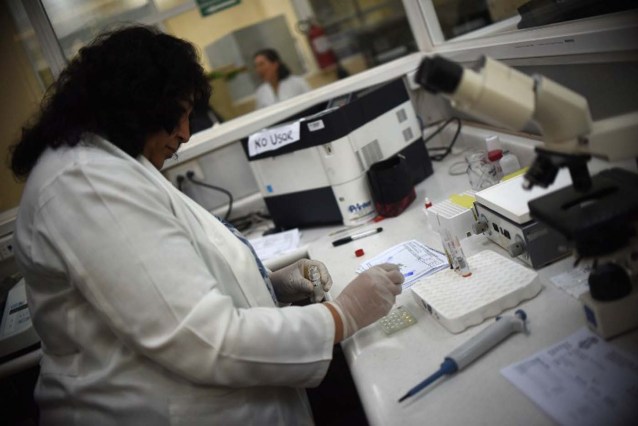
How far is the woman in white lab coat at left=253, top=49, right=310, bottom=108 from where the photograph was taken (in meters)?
4.27

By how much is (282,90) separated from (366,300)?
356 cm

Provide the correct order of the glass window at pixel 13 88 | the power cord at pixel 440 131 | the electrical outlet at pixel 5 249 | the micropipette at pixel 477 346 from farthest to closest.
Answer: the glass window at pixel 13 88, the electrical outlet at pixel 5 249, the power cord at pixel 440 131, the micropipette at pixel 477 346

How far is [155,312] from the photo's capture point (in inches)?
33.1

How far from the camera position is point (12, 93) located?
2352mm

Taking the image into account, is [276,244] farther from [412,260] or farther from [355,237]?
[412,260]

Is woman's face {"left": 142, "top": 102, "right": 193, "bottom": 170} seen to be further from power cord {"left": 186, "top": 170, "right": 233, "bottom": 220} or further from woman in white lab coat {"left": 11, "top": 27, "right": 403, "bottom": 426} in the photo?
power cord {"left": 186, "top": 170, "right": 233, "bottom": 220}

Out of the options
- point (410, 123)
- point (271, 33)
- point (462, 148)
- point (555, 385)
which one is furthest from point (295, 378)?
point (271, 33)

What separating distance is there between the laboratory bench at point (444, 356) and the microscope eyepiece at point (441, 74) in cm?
44

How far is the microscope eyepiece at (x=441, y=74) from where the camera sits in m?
0.67

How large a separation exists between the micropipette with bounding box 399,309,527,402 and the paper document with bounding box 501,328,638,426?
0.19 feet

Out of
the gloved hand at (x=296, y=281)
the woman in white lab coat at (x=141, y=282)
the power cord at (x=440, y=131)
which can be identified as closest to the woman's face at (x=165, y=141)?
the woman in white lab coat at (x=141, y=282)

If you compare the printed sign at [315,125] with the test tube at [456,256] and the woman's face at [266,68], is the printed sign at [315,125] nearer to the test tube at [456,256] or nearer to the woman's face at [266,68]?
the test tube at [456,256]

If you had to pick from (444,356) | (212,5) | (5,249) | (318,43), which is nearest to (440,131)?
(212,5)

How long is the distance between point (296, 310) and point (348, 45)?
14.3 ft
